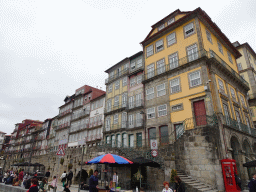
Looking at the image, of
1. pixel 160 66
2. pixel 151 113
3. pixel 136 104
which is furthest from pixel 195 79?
pixel 136 104

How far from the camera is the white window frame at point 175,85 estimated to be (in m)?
20.0

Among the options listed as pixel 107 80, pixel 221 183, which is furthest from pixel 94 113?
pixel 221 183

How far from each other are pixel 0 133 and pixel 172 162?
110m

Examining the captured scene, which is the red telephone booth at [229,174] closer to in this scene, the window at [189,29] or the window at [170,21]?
the window at [189,29]

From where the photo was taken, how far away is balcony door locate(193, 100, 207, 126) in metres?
16.9

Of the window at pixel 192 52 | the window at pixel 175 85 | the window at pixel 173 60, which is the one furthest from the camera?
the window at pixel 173 60

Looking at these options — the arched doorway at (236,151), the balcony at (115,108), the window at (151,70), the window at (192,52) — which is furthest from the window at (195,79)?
the balcony at (115,108)

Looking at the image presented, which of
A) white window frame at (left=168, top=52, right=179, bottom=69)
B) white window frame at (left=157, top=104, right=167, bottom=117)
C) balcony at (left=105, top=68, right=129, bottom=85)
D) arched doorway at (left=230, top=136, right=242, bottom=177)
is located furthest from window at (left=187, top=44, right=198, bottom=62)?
balcony at (left=105, top=68, right=129, bottom=85)

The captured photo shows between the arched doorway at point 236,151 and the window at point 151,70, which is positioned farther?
the window at point 151,70

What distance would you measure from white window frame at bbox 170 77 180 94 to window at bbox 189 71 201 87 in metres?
1.55

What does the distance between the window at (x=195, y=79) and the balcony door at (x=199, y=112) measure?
195cm

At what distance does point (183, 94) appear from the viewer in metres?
19.1

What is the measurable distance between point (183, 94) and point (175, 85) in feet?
5.30

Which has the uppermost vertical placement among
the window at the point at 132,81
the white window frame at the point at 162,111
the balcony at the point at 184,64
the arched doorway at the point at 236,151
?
the window at the point at 132,81
